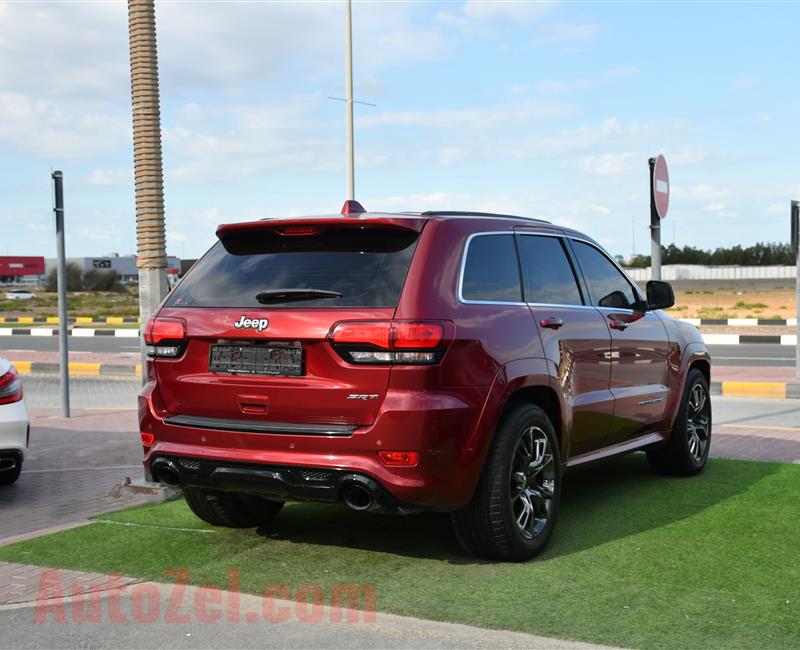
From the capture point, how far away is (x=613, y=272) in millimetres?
6840

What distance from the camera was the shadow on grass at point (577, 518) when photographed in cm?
554

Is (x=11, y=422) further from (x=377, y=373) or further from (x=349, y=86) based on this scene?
(x=349, y=86)

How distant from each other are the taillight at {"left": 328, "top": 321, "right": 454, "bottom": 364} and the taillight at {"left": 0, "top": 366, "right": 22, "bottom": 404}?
3.50m

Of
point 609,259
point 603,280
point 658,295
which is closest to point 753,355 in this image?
point 658,295

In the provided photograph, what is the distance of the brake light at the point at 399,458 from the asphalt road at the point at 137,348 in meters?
14.6

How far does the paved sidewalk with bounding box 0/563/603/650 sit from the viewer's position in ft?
13.2

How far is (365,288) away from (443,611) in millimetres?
1525

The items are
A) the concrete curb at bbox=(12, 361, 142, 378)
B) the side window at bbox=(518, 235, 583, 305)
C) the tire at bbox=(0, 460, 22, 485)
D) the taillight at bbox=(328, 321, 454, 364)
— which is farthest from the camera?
the concrete curb at bbox=(12, 361, 142, 378)

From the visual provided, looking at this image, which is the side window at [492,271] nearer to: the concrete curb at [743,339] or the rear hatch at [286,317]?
the rear hatch at [286,317]

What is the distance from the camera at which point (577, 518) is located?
6152 millimetres

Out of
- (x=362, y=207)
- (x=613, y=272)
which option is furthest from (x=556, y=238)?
(x=362, y=207)

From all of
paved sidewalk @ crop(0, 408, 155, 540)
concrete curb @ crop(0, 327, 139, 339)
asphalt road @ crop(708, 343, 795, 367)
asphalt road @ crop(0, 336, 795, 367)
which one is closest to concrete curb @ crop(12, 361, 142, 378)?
asphalt road @ crop(0, 336, 795, 367)

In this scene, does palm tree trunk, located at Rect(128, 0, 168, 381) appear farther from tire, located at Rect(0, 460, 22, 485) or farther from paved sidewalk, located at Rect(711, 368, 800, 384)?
paved sidewalk, located at Rect(711, 368, 800, 384)

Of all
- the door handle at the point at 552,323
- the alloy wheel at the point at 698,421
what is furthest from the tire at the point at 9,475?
the alloy wheel at the point at 698,421
